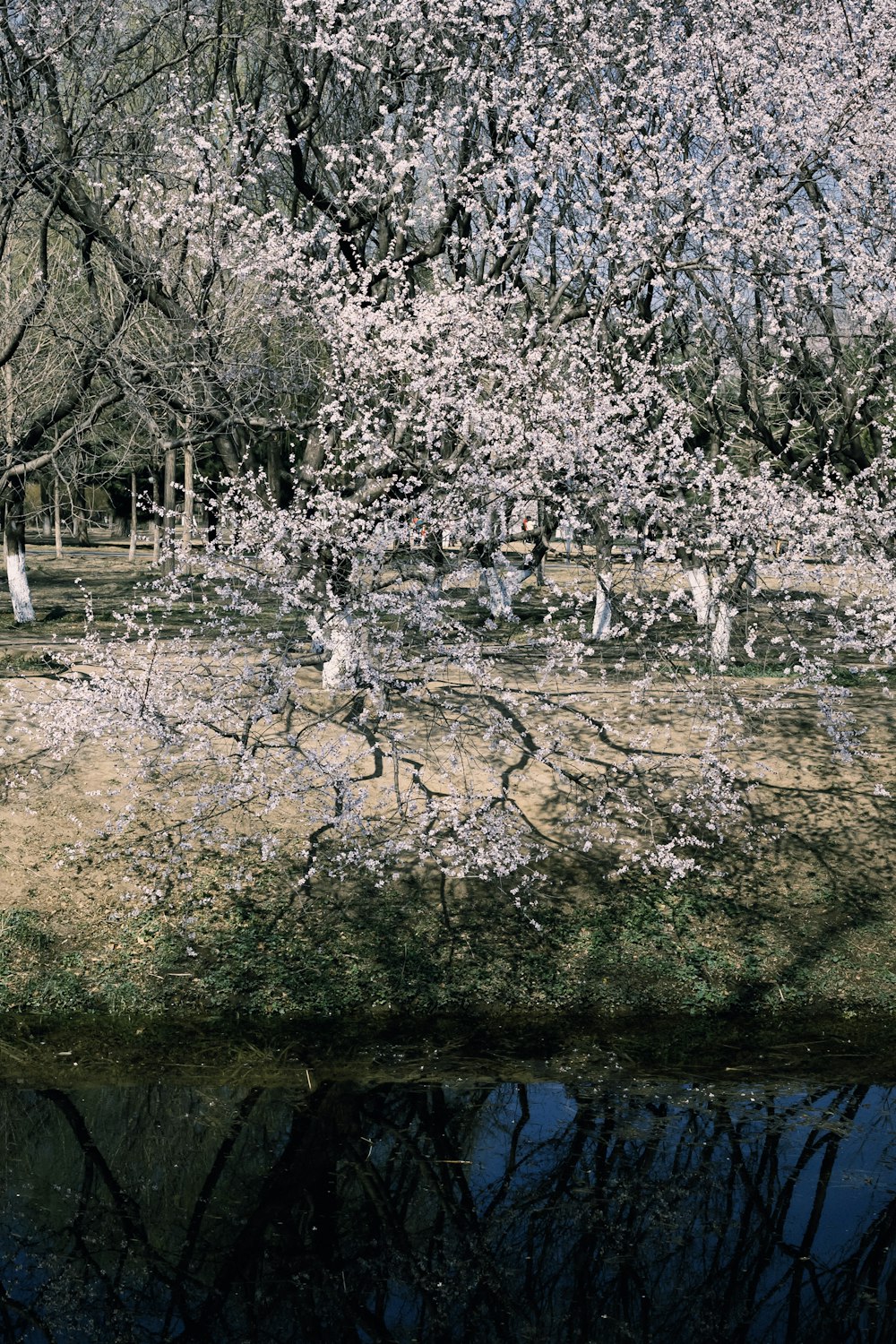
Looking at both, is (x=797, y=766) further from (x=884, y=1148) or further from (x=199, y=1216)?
(x=199, y=1216)

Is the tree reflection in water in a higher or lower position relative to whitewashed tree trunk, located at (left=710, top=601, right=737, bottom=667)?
lower

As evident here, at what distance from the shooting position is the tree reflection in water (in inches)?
291

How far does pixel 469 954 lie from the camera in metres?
11.8

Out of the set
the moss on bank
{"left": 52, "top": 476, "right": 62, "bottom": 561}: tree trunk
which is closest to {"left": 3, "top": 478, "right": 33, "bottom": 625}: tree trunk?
{"left": 52, "top": 476, "right": 62, "bottom": 561}: tree trunk

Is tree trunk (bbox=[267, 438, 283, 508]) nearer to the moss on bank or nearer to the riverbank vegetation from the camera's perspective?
the riverbank vegetation

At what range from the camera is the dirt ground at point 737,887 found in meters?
11.7

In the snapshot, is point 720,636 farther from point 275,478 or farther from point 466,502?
point 275,478

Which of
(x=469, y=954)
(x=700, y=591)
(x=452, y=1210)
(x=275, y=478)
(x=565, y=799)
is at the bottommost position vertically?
(x=452, y=1210)

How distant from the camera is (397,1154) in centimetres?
909

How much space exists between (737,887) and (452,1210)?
5445mm

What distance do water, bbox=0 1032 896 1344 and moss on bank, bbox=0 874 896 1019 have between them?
1190 millimetres

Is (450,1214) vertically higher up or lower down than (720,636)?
lower down

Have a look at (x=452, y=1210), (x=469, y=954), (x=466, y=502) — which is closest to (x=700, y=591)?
(x=466, y=502)

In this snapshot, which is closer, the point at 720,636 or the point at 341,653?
the point at 341,653
